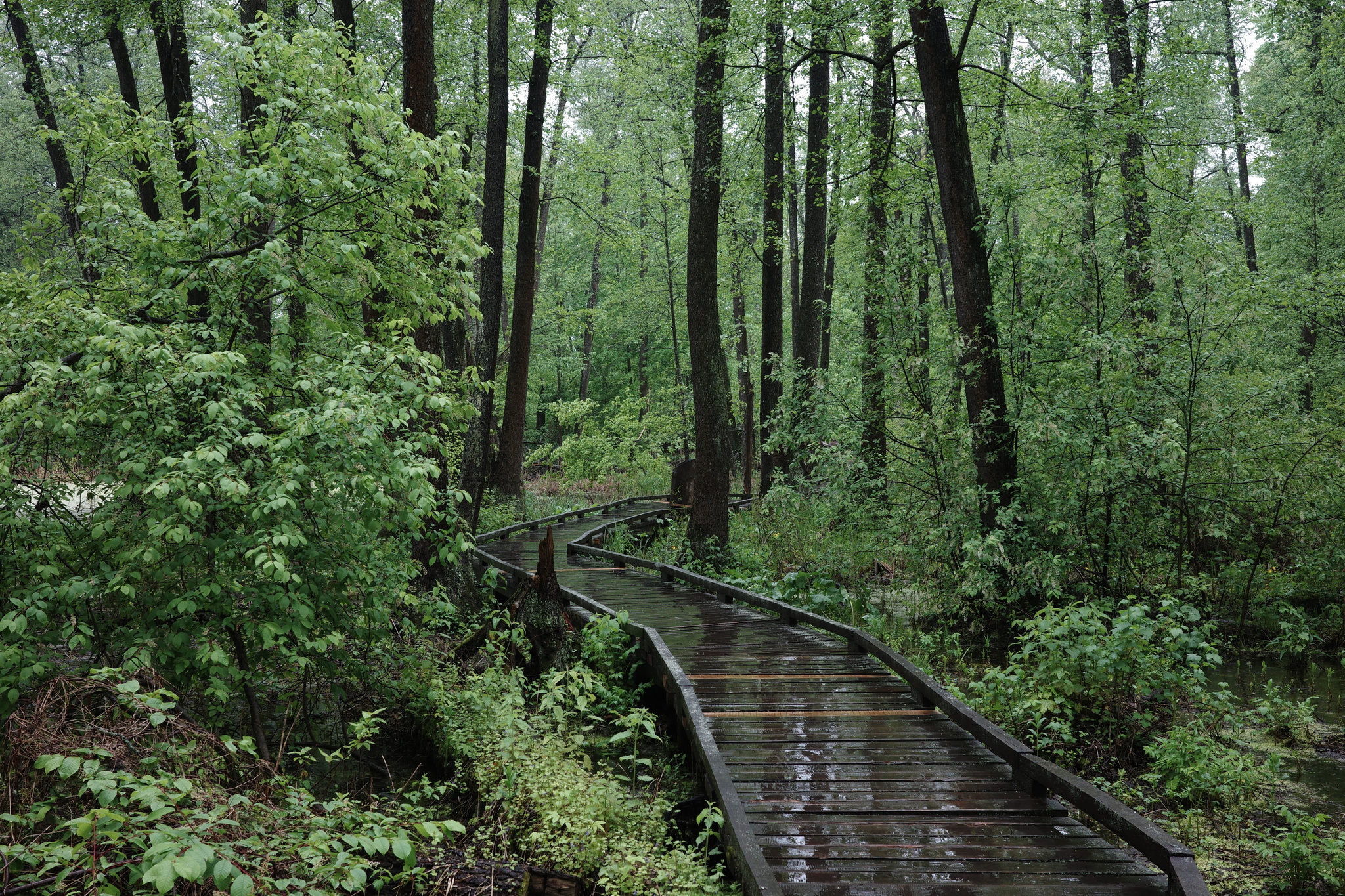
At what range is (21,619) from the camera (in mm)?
4285

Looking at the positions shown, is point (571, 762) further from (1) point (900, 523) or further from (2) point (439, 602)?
(1) point (900, 523)

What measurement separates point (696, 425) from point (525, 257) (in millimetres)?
7261

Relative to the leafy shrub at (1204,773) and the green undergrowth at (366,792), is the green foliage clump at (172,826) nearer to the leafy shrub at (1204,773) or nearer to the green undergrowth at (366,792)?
the green undergrowth at (366,792)

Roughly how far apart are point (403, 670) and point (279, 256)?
407 cm

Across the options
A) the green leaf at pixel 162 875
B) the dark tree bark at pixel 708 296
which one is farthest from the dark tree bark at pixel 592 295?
the green leaf at pixel 162 875

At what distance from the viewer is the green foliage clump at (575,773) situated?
4.72 metres

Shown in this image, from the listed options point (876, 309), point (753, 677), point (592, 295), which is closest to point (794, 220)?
point (876, 309)

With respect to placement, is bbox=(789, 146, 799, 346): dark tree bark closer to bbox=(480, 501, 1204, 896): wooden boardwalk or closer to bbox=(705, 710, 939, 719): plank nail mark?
bbox=(480, 501, 1204, 896): wooden boardwalk

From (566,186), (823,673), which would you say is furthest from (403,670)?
(566,186)

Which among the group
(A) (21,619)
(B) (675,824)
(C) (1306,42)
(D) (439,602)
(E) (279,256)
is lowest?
(B) (675,824)

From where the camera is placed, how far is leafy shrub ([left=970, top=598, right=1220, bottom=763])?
6.41 metres

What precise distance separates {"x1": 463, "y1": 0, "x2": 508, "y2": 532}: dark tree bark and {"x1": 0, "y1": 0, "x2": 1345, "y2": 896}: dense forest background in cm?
10

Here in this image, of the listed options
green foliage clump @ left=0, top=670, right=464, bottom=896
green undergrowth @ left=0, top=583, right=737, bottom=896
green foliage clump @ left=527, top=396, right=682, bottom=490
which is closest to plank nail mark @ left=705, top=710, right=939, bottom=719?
green undergrowth @ left=0, top=583, right=737, bottom=896

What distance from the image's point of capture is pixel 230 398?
5281mm
